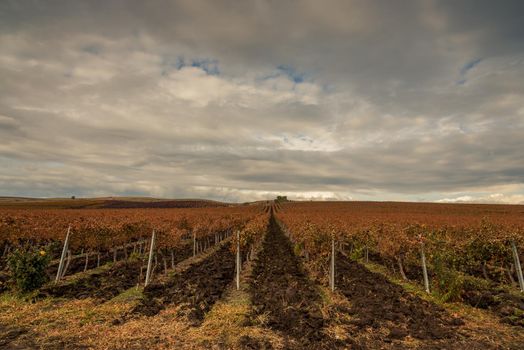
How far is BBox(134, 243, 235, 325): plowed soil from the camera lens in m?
9.60

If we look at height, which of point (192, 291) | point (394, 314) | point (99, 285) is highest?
point (394, 314)

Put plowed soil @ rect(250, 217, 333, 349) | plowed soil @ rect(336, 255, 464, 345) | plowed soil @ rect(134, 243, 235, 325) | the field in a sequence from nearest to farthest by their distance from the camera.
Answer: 1. the field
2. plowed soil @ rect(250, 217, 333, 349)
3. plowed soil @ rect(336, 255, 464, 345)
4. plowed soil @ rect(134, 243, 235, 325)

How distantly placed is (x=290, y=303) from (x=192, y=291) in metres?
4.03

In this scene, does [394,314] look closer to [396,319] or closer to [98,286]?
[396,319]

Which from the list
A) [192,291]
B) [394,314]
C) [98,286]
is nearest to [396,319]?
[394,314]

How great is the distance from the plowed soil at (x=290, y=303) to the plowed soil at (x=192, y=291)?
1.55 m

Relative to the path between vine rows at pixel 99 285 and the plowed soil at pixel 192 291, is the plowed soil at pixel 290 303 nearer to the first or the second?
the plowed soil at pixel 192 291

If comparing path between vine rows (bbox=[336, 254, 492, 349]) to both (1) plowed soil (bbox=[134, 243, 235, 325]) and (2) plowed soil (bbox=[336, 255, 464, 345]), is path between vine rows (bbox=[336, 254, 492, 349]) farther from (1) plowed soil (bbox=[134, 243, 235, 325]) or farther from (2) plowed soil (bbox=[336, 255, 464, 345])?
(1) plowed soil (bbox=[134, 243, 235, 325])

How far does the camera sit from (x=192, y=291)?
11.6 meters

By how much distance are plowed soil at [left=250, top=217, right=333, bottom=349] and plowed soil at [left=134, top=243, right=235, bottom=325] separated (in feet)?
5.08

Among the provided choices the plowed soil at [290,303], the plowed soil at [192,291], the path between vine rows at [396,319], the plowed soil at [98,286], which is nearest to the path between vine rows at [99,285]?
the plowed soil at [98,286]

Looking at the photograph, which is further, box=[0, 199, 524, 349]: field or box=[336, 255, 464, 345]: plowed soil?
box=[336, 255, 464, 345]: plowed soil

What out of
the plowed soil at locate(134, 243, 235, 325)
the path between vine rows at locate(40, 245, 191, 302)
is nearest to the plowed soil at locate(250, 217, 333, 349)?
the plowed soil at locate(134, 243, 235, 325)

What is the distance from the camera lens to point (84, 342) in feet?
23.5
